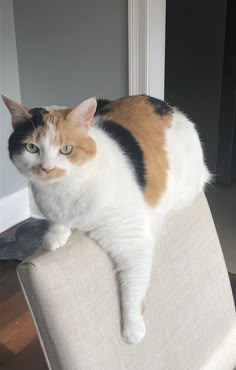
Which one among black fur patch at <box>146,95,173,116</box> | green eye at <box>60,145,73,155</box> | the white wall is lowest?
the white wall

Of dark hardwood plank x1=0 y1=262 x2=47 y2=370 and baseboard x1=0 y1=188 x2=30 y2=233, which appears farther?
baseboard x1=0 y1=188 x2=30 y2=233

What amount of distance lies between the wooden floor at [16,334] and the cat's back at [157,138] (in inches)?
35.1

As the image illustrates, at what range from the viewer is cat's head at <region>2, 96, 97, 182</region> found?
70cm

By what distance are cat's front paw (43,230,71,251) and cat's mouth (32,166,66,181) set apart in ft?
0.30

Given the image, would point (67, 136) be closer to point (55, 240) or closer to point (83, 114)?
point (83, 114)

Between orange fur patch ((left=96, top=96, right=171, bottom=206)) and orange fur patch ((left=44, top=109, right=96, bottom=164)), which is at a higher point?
orange fur patch ((left=44, top=109, right=96, bottom=164))

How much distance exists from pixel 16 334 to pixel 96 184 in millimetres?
1071

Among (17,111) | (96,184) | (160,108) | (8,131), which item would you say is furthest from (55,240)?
(8,131)

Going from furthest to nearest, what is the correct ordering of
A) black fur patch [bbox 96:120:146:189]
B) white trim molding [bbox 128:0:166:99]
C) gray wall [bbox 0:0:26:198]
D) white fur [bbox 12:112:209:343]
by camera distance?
gray wall [bbox 0:0:26:198] < white trim molding [bbox 128:0:166:99] < black fur patch [bbox 96:120:146:189] < white fur [bbox 12:112:209:343]

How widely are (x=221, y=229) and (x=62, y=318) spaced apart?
1822 millimetres

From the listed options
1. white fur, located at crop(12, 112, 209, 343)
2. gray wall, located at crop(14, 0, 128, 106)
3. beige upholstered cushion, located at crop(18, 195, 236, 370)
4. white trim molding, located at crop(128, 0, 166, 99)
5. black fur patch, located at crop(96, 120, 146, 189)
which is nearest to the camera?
beige upholstered cushion, located at crop(18, 195, 236, 370)

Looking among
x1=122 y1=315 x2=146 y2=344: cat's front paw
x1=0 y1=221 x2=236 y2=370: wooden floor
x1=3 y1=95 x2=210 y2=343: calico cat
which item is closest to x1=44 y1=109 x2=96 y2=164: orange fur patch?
x1=3 y1=95 x2=210 y2=343: calico cat

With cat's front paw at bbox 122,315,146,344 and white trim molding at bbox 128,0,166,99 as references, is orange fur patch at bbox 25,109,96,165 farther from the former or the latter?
white trim molding at bbox 128,0,166,99

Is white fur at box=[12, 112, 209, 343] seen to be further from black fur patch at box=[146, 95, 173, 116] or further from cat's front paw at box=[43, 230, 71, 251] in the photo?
black fur patch at box=[146, 95, 173, 116]
